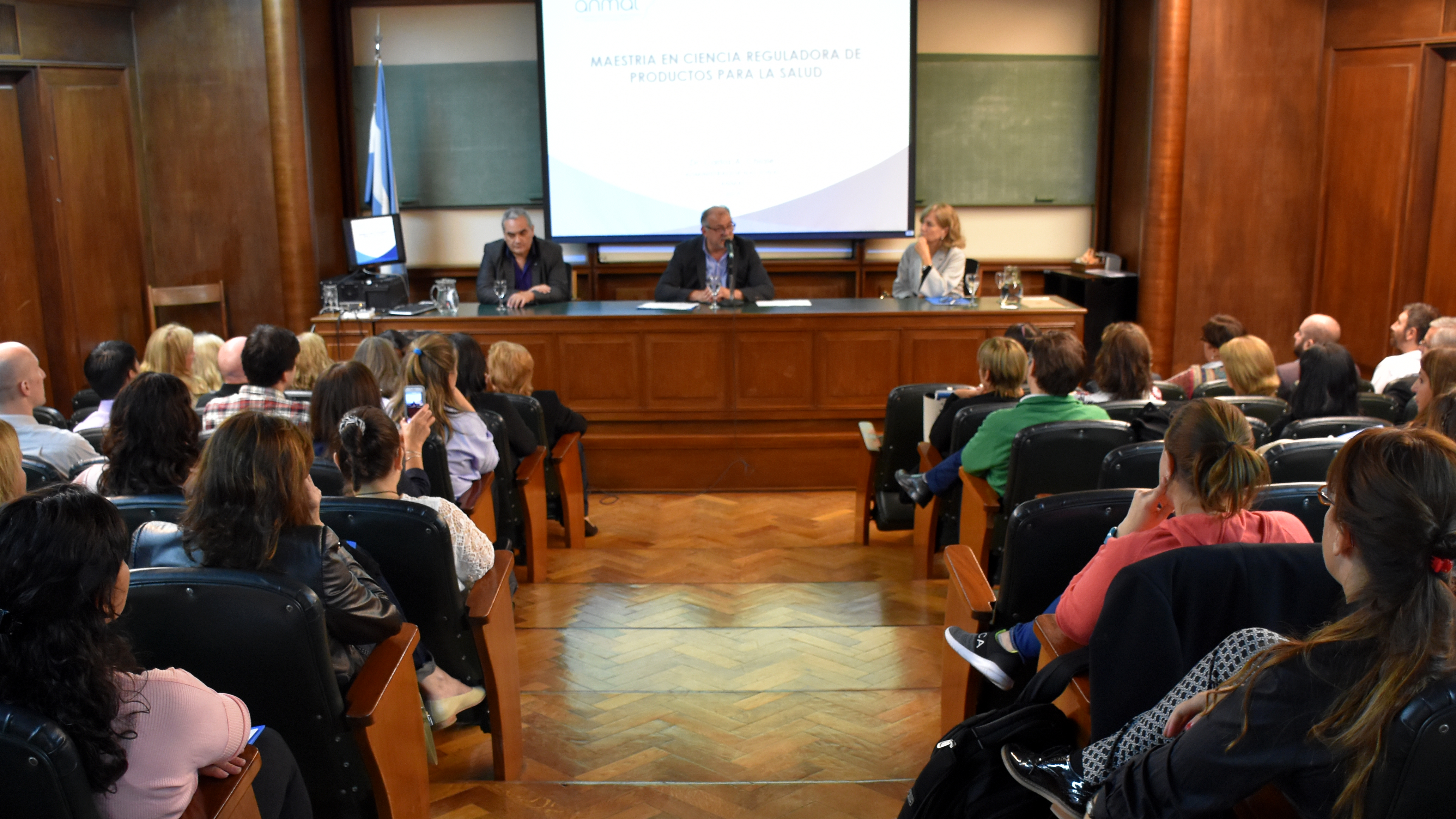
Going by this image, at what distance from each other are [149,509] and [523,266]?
13.8ft

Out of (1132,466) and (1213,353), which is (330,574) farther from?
(1213,353)

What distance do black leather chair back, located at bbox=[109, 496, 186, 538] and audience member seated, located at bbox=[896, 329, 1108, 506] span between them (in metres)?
2.27

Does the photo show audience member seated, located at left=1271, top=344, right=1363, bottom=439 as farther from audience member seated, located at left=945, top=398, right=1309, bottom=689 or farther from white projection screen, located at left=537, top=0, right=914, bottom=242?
white projection screen, located at left=537, top=0, right=914, bottom=242

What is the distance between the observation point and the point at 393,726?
220cm

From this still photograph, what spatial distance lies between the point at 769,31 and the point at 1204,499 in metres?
6.06

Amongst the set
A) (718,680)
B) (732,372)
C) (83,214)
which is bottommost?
(718,680)

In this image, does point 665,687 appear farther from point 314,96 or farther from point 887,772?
point 314,96

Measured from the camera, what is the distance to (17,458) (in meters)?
2.48

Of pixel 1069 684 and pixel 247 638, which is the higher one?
pixel 247 638

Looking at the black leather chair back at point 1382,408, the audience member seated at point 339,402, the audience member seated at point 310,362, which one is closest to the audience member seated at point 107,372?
the audience member seated at point 310,362

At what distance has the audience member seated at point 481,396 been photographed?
4.20 m

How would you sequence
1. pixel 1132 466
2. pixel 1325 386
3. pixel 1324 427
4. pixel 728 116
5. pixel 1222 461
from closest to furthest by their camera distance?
pixel 1222 461 → pixel 1132 466 → pixel 1324 427 → pixel 1325 386 → pixel 728 116

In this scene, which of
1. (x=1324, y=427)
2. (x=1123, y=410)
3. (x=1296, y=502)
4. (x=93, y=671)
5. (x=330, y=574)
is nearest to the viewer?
(x=93, y=671)

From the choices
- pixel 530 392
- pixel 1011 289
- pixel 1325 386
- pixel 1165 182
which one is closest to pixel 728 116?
pixel 1011 289
